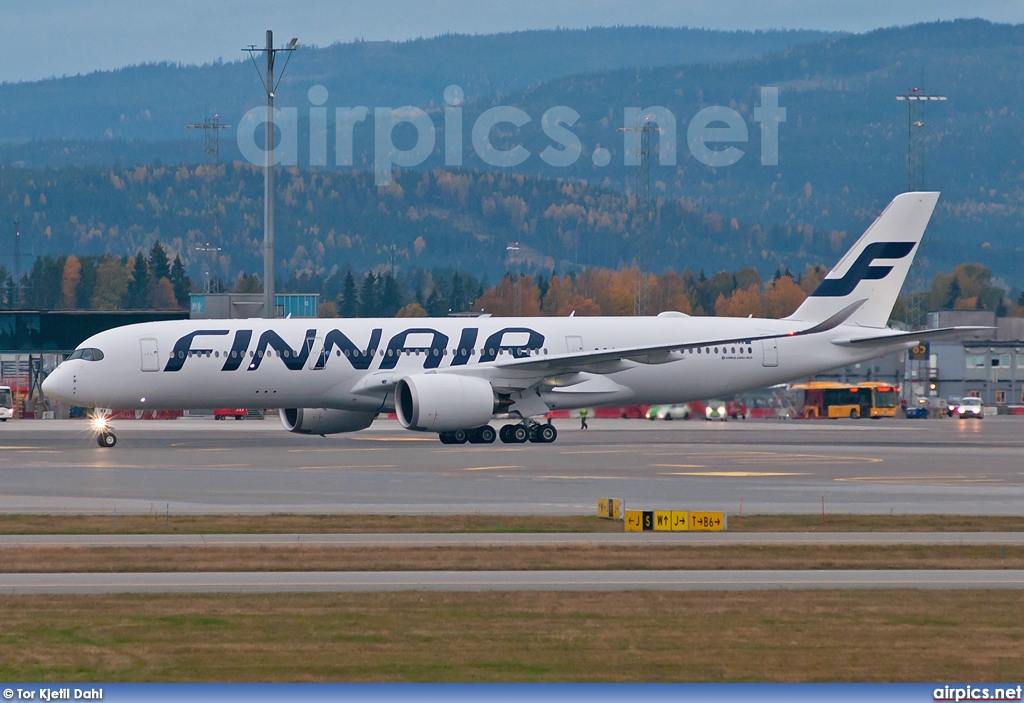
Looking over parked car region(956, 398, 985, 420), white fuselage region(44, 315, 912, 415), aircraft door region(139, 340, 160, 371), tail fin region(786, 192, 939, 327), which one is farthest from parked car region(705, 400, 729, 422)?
aircraft door region(139, 340, 160, 371)

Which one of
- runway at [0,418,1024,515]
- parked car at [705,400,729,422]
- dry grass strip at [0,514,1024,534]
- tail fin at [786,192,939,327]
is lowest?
parked car at [705,400,729,422]

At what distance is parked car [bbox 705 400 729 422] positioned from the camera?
8756 cm

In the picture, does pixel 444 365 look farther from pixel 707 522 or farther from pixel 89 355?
pixel 707 522

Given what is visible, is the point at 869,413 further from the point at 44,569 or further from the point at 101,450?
the point at 44,569

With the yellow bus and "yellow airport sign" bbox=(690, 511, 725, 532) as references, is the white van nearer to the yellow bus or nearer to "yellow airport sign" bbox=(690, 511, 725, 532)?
the yellow bus

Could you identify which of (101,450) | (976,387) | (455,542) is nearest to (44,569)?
(455,542)

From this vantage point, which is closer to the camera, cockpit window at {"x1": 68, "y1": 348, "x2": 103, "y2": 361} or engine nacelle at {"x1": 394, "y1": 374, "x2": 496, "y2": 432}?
engine nacelle at {"x1": 394, "y1": 374, "x2": 496, "y2": 432}

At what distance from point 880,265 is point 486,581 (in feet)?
144

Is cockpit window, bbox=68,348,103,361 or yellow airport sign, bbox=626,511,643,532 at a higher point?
cockpit window, bbox=68,348,103,361

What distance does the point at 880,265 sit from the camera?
193 feet

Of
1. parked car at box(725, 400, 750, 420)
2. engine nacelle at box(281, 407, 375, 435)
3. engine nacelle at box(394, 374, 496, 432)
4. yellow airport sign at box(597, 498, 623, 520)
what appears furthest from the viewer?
parked car at box(725, 400, 750, 420)

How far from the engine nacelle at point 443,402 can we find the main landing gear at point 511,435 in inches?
65.6

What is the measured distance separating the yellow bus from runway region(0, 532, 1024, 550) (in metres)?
79.3

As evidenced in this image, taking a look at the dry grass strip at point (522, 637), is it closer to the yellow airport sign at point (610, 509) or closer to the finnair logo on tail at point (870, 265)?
the yellow airport sign at point (610, 509)
